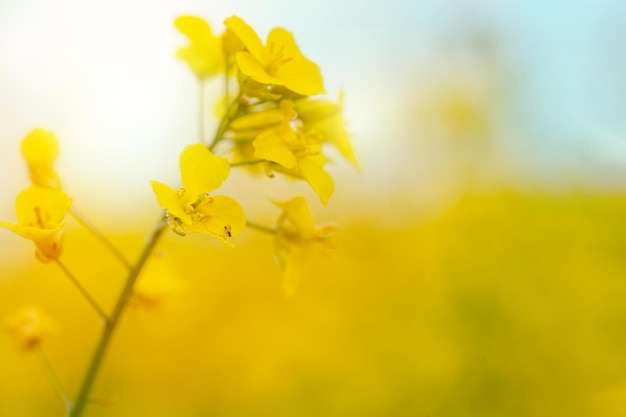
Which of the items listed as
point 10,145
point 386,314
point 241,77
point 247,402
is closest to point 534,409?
point 386,314

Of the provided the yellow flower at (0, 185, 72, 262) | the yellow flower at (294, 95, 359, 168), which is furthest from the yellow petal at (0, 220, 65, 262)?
the yellow flower at (294, 95, 359, 168)

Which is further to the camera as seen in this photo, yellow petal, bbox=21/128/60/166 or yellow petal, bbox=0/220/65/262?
yellow petal, bbox=21/128/60/166

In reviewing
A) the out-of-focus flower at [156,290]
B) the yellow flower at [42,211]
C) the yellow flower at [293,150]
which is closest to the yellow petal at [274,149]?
the yellow flower at [293,150]

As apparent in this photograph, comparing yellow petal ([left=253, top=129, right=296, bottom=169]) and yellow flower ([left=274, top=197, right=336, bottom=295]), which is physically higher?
yellow petal ([left=253, top=129, right=296, bottom=169])

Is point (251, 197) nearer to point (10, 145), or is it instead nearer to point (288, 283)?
point (10, 145)

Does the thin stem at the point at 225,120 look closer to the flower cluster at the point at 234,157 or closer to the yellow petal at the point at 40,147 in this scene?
the flower cluster at the point at 234,157

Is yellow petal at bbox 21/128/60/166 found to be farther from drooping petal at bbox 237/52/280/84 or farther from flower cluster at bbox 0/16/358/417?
drooping petal at bbox 237/52/280/84
